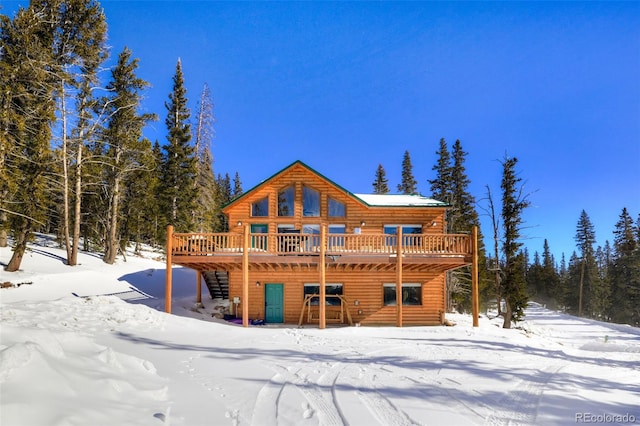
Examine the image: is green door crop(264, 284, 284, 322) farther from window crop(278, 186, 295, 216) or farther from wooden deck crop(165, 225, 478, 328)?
window crop(278, 186, 295, 216)

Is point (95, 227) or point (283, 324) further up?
point (95, 227)

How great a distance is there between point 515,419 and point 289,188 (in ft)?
47.9

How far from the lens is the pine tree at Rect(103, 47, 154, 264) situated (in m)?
23.5

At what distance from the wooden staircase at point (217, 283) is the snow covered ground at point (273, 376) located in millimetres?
6823

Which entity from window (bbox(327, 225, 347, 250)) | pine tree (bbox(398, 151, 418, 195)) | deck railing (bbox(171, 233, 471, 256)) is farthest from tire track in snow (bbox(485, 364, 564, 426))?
pine tree (bbox(398, 151, 418, 195))

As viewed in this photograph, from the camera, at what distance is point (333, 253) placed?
48.1ft

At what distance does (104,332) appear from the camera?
9.71 metres

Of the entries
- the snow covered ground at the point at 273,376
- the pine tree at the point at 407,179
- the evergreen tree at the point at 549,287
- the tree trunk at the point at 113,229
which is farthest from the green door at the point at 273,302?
the evergreen tree at the point at 549,287

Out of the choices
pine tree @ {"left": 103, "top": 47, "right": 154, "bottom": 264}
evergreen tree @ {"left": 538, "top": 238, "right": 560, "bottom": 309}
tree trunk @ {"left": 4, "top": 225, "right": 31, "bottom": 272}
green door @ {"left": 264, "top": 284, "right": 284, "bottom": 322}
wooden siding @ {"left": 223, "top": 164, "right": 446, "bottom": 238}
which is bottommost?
evergreen tree @ {"left": 538, "top": 238, "right": 560, "bottom": 309}

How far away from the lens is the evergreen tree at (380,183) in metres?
46.7

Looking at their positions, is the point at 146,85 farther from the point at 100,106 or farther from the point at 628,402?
the point at 628,402

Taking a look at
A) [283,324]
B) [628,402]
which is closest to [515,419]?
[628,402]

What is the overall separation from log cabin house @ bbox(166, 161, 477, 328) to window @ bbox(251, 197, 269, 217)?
2.1 inches

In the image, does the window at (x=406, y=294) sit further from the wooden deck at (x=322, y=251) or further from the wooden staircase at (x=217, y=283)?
the wooden staircase at (x=217, y=283)
